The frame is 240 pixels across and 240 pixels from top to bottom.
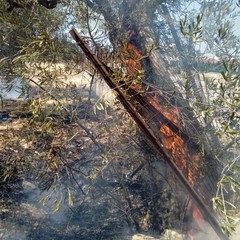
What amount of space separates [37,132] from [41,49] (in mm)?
1424

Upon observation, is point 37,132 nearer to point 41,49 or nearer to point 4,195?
point 41,49

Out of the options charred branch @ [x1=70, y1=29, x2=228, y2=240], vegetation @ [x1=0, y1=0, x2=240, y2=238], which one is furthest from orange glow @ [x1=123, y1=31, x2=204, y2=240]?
charred branch @ [x1=70, y1=29, x2=228, y2=240]

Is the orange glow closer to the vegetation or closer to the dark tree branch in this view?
the vegetation

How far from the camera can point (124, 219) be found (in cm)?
600

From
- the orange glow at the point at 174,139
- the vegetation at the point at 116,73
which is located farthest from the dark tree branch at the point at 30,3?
the orange glow at the point at 174,139

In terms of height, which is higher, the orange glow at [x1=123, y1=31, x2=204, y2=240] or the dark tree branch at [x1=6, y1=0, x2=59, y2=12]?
the dark tree branch at [x1=6, y1=0, x2=59, y2=12]

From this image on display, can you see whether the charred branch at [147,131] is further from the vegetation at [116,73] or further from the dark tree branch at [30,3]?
the dark tree branch at [30,3]

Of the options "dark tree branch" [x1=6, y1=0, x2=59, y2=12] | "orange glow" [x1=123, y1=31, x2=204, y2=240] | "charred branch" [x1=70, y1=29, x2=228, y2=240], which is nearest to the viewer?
"charred branch" [x1=70, y1=29, x2=228, y2=240]

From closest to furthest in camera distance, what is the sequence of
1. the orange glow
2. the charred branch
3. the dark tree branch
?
the charred branch, the orange glow, the dark tree branch

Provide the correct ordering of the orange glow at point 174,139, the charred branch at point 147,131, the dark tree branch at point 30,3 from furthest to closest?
the dark tree branch at point 30,3, the orange glow at point 174,139, the charred branch at point 147,131

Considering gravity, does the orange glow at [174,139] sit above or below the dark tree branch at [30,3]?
below

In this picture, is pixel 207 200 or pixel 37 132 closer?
pixel 207 200

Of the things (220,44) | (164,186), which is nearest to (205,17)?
(220,44)

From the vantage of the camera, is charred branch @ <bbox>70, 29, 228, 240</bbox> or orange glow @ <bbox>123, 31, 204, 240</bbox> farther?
orange glow @ <bbox>123, 31, 204, 240</bbox>
